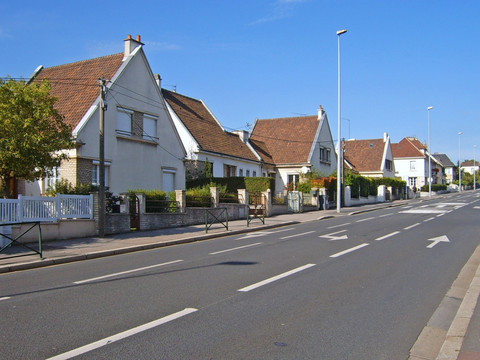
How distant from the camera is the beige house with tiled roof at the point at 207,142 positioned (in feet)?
100

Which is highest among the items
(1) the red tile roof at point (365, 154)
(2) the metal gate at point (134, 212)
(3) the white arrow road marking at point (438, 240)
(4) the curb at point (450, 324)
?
(1) the red tile roof at point (365, 154)

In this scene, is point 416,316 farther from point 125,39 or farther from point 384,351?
point 125,39

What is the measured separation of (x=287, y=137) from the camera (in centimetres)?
4653

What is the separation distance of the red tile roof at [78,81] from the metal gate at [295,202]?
14947mm

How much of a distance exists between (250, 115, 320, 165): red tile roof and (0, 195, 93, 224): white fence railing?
25668 millimetres

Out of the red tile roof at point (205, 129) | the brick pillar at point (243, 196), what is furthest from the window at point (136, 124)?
the brick pillar at point (243, 196)

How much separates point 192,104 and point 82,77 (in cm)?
1251

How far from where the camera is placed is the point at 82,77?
80.5 feet

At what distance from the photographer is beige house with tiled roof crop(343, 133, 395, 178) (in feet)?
210

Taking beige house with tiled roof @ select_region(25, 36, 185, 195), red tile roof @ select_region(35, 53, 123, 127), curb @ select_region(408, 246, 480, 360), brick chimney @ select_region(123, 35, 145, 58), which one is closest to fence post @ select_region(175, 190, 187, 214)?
beige house with tiled roof @ select_region(25, 36, 185, 195)

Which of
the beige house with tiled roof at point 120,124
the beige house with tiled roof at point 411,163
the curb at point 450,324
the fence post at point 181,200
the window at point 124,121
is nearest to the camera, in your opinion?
the curb at point 450,324

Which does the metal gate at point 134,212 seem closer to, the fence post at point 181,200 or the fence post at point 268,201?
the fence post at point 181,200

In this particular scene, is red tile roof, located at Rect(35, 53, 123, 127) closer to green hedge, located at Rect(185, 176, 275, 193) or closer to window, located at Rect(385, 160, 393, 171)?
green hedge, located at Rect(185, 176, 275, 193)

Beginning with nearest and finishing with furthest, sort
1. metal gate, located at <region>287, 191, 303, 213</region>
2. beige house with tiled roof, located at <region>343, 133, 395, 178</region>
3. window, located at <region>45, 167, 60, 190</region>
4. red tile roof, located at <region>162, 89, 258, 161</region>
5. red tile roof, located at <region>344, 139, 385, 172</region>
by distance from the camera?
1. window, located at <region>45, 167, 60, 190</region>
2. metal gate, located at <region>287, 191, 303, 213</region>
3. red tile roof, located at <region>162, 89, 258, 161</region>
4. beige house with tiled roof, located at <region>343, 133, 395, 178</region>
5. red tile roof, located at <region>344, 139, 385, 172</region>
